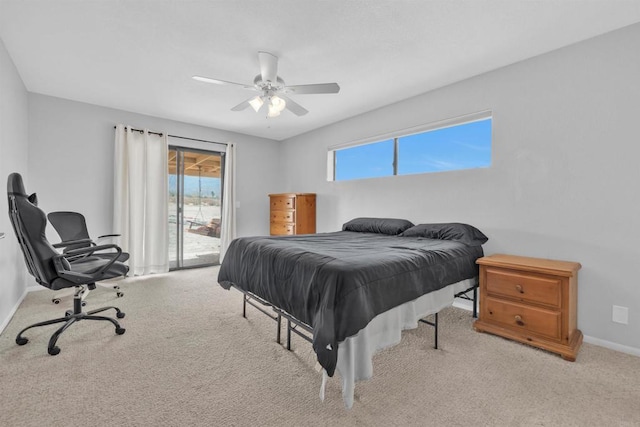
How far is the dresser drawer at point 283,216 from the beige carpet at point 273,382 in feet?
8.33

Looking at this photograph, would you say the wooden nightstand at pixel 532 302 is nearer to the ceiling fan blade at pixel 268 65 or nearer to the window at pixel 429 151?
the window at pixel 429 151

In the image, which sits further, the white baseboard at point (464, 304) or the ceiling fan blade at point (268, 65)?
the white baseboard at point (464, 304)

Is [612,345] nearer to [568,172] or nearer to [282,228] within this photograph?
[568,172]

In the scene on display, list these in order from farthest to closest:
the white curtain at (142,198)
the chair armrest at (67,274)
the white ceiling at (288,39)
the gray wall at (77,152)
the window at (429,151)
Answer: the white curtain at (142,198) → the gray wall at (77,152) → the window at (429,151) → the chair armrest at (67,274) → the white ceiling at (288,39)

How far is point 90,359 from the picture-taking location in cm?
207

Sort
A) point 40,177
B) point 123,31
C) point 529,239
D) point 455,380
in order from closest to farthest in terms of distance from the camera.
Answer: point 455,380
point 123,31
point 529,239
point 40,177

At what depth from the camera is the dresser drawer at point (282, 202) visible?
505 centimetres

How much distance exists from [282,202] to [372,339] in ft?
12.6

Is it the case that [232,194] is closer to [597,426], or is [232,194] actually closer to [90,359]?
[90,359]

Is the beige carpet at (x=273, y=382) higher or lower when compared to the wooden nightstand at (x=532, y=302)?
lower

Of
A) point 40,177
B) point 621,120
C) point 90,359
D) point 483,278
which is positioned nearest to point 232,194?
point 40,177

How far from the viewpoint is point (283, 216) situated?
17.3 feet

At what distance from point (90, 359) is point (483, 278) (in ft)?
10.6

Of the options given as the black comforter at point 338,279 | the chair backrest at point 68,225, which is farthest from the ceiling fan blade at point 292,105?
the chair backrest at point 68,225
